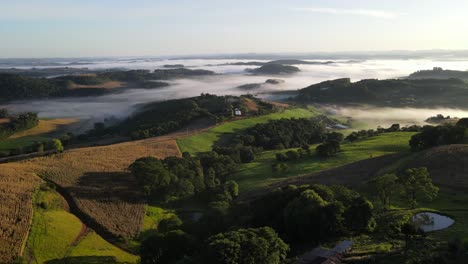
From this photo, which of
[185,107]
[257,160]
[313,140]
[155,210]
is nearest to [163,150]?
[257,160]

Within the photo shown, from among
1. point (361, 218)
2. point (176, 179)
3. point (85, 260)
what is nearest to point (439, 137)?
point (361, 218)

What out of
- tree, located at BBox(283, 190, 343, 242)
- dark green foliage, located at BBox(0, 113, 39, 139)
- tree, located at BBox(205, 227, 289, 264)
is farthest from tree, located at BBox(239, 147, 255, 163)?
dark green foliage, located at BBox(0, 113, 39, 139)

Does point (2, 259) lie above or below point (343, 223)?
below

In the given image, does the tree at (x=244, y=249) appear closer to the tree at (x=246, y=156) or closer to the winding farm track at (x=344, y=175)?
the winding farm track at (x=344, y=175)

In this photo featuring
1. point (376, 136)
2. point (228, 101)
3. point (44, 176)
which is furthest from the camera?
point (228, 101)

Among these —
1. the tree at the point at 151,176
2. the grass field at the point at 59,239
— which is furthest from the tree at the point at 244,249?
the tree at the point at 151,176

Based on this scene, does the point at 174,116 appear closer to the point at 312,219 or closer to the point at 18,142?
the point at 18,142

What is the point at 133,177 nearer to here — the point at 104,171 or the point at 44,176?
the point at 104,171
